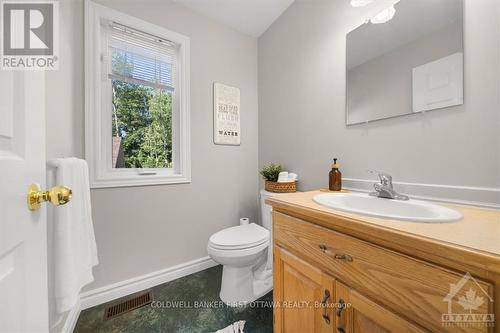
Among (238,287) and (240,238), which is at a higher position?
(240,238)

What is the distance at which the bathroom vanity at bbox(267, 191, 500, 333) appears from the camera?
41 cm

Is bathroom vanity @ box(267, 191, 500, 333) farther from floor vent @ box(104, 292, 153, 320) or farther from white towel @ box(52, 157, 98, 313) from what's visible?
floor vent @ box(104, 292, 153, 320)

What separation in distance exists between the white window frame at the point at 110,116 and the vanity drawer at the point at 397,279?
4.35ft

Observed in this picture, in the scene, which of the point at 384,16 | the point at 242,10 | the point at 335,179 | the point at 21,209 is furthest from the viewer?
the point at 242,10

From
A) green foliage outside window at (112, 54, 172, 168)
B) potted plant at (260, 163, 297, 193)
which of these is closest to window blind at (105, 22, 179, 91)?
green foliage outside window at (112, 54, 172, 168)

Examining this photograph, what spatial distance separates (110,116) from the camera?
58.9 inches

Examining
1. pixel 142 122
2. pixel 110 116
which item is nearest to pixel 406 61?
pixel 142 122

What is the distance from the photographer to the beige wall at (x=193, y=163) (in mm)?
1210

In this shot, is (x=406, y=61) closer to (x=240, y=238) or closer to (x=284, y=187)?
(x=284, y=187)

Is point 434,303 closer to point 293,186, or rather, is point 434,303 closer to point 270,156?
point 293,186

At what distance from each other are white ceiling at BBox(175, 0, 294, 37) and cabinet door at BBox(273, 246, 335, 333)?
77.4 inches

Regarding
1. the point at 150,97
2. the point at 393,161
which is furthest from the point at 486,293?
the point at 150,97

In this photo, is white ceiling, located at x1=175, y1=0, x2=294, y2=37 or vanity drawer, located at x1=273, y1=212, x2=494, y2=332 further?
white ceiling, located at x1=175, y1=0, x2=294, y2=37

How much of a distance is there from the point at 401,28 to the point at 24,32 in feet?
5.13
